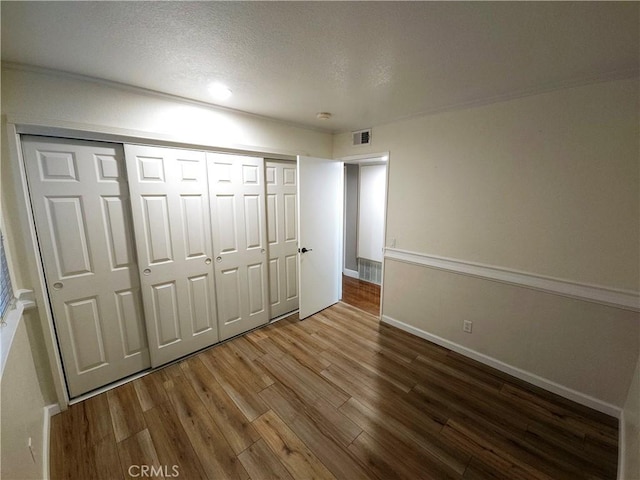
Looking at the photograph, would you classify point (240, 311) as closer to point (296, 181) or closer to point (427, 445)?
point (296, 181)

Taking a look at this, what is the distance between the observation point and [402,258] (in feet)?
9.23

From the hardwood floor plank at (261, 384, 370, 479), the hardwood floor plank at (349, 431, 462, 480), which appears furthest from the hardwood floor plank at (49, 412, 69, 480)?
the hardwood floor plank at (349, 431, 462, 480)

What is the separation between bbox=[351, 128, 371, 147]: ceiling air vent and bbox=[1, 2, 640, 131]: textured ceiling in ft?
3.26

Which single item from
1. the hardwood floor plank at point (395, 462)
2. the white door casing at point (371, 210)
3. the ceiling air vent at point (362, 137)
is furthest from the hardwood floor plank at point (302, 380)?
the ceiling air vent at point (362, 137)

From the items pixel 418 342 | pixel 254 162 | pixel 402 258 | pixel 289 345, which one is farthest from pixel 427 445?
pixel 254 162

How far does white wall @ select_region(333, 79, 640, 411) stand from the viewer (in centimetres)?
166

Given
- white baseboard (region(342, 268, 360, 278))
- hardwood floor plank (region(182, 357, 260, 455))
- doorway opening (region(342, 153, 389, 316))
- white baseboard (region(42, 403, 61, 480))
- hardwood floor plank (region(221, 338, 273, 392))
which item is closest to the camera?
white baseboard (region(42, 403, 61, 480))

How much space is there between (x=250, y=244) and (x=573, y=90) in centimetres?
291

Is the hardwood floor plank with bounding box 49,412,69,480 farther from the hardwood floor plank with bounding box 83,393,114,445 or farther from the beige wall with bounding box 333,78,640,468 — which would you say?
the beige wall with bounding box 333,78,640,468

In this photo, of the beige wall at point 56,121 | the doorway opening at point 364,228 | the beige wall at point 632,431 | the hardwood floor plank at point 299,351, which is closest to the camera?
the beige wall at point 632,431

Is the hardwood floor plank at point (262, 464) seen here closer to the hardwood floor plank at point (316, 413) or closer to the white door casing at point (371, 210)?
the hardwood floor plank at point (316, 413)

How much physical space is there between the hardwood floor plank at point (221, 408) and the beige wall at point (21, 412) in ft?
2.82

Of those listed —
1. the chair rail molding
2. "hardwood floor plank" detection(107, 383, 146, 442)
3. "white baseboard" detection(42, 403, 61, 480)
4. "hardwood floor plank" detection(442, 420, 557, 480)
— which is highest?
the chair rail molding

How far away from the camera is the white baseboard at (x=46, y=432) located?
1.39 m
